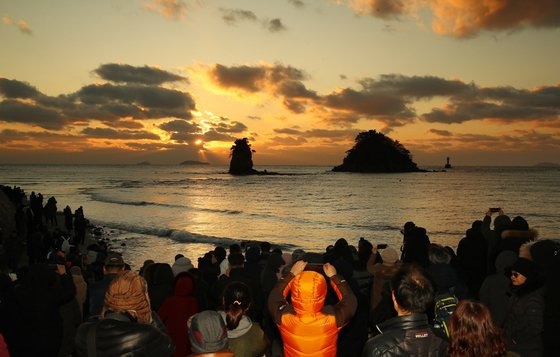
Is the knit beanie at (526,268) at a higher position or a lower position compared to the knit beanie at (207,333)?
higher

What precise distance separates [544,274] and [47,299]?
15.9 feet

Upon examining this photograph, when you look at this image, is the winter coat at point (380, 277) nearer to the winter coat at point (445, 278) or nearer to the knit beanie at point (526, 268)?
the winter coat at point (445, 278)

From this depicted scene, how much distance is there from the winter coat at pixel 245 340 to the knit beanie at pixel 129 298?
815 mm

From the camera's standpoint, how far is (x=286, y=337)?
335cm

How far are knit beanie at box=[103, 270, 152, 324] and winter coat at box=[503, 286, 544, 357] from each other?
122 inches

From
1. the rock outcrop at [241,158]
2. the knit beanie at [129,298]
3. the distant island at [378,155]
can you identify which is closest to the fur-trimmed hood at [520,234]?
the knit beanie at [129,298]

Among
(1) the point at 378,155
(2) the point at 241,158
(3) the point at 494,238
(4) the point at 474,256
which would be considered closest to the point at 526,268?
(4) the point at 474,256

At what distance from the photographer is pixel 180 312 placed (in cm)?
443

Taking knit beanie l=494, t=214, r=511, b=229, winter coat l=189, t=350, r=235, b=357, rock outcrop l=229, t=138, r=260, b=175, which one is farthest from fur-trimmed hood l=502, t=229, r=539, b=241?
rock outcrop l=229, t=138, r=260, b=175

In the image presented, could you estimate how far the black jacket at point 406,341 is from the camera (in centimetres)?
266

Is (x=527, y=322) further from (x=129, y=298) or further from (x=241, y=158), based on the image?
(x=241, y=158)

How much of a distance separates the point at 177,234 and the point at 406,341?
26.2 meters

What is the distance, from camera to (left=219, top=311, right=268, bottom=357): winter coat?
11.8 ft

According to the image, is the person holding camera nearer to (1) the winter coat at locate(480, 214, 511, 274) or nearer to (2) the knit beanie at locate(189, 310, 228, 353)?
(2) the knit beanie at locate(189, 310, 228, 353)
